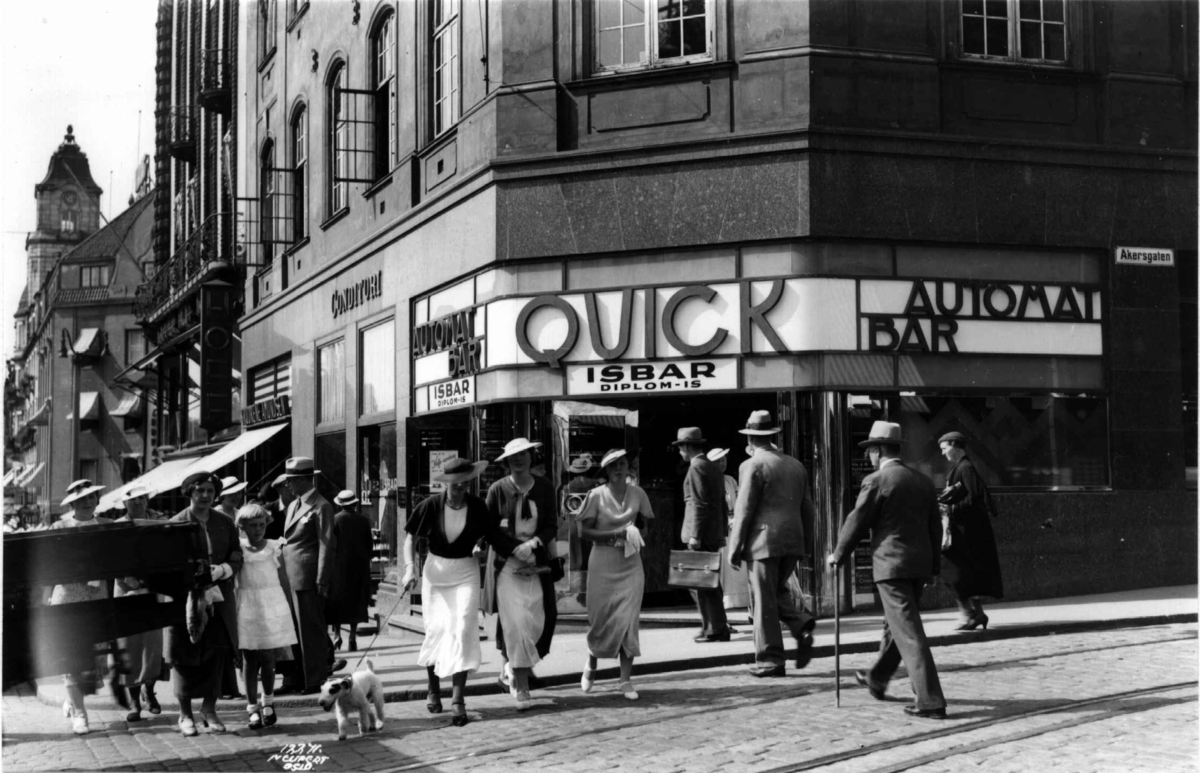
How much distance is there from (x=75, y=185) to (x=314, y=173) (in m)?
13.0

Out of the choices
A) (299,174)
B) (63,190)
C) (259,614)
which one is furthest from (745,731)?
(299,174)

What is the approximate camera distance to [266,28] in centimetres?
2817

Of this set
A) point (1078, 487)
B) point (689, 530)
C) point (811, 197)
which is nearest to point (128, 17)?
point (689, 530)

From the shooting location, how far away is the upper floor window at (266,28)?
89.9 ft

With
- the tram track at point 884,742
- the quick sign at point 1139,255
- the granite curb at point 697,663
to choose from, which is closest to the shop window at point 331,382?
the granite curb at point 697,663

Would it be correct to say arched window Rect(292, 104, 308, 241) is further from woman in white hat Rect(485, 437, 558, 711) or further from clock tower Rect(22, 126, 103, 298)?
woman in white hat Rect(485, 437, 558, 711)

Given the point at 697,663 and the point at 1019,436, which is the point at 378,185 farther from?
the point at 697,663

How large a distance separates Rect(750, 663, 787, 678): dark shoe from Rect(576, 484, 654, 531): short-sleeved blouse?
60.1 inches

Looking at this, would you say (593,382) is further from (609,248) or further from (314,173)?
(314,173)

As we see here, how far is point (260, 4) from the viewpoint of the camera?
2864 cm

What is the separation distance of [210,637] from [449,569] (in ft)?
5.65

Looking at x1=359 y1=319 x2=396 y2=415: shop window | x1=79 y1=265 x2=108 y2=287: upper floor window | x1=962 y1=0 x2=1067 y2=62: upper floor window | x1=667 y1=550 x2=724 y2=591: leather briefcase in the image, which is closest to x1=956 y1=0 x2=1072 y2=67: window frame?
x1=962 y1=0 x2=1067 y2=62: upper floor window

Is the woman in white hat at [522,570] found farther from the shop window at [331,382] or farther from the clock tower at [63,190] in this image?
the shop window at [331,382]

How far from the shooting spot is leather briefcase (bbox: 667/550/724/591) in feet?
38.8
